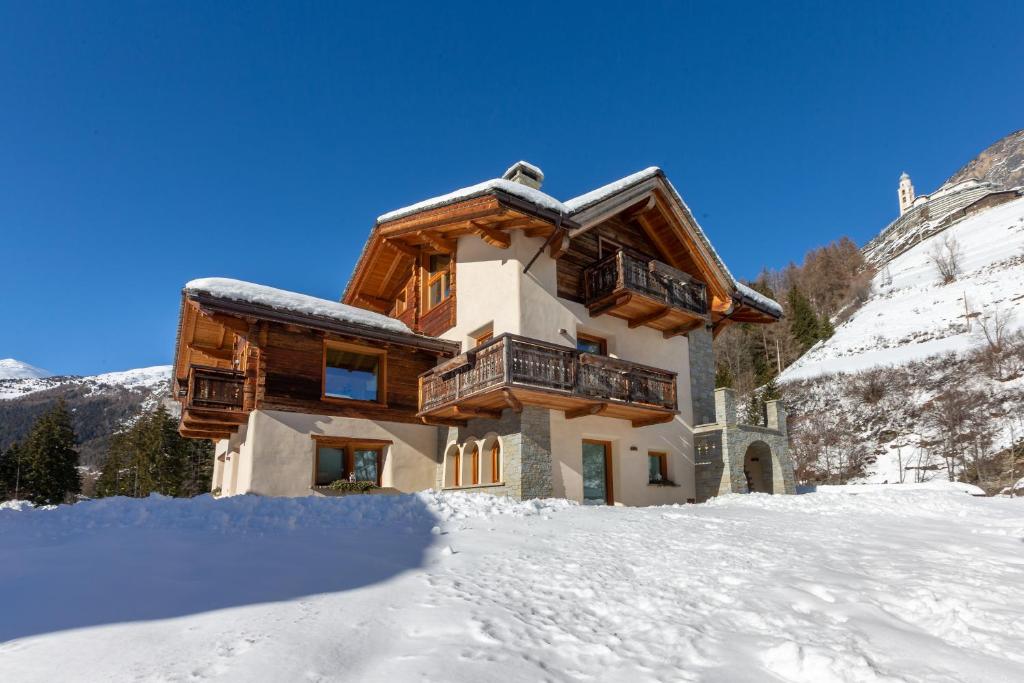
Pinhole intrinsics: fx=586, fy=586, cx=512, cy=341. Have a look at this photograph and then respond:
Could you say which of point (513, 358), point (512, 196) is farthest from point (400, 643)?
point (512, 196)

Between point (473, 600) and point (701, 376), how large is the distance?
15.9 meters

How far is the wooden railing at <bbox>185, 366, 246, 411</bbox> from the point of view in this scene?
49.6 feet

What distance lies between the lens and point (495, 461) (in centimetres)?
1502

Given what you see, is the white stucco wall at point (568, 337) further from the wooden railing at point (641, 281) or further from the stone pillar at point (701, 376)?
the wooden railing at point (641, 281)

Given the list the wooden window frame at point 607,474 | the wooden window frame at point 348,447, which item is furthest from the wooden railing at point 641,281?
the wooden window frame at point 348,447

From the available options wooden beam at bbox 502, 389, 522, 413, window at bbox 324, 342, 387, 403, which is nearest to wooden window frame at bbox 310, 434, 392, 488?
window at bbox 324, 342, 387, 403

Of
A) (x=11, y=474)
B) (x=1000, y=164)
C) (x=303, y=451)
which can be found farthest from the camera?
(x=1000, y=164)

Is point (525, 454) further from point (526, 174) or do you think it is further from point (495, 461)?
point (526, 174)

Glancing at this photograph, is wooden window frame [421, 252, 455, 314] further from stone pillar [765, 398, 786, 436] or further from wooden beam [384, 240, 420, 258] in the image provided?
stone pillar [765, 398, 786, 436]

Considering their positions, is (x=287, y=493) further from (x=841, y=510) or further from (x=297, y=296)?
(x=841, y=510)

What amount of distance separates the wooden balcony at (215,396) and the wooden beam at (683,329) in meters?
12.6

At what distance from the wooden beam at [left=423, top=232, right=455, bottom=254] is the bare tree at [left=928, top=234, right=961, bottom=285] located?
56.5m

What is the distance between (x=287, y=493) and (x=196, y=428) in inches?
194

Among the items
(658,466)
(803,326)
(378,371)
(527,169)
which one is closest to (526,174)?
(527,169)
